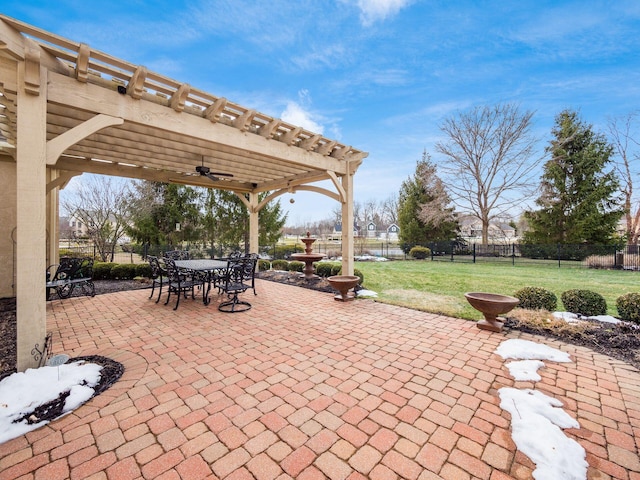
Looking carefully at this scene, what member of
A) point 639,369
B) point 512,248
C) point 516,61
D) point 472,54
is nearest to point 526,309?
point 639,369

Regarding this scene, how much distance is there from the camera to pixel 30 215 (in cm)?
264

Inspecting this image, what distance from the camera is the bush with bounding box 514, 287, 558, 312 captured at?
448 cm

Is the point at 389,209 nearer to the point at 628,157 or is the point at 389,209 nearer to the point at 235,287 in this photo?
the point at 628,157

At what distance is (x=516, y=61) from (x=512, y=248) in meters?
9.96

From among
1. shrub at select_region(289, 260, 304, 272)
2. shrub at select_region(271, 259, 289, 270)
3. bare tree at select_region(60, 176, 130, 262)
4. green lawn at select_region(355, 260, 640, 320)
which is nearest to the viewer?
green lawn at select_region(355, 260, 640, 320)

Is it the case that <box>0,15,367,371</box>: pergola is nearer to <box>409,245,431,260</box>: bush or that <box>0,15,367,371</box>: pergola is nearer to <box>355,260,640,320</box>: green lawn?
<box>355,260,640,320</box>: green lawn

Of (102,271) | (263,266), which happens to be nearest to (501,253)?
(263,266)

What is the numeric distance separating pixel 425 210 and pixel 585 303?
1322 centimetres

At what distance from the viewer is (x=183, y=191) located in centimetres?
1372

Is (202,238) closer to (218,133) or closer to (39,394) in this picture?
(218,133)

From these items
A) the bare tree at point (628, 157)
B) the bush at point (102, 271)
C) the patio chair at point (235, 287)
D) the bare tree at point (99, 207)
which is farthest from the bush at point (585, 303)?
the bare tree at point (628, 157)

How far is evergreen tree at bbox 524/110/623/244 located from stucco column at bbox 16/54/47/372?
66.7ft

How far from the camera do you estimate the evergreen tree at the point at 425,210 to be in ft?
56.6

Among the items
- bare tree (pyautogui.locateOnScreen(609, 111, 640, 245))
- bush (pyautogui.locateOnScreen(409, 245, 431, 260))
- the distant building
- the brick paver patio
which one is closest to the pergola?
the brick paver patio
